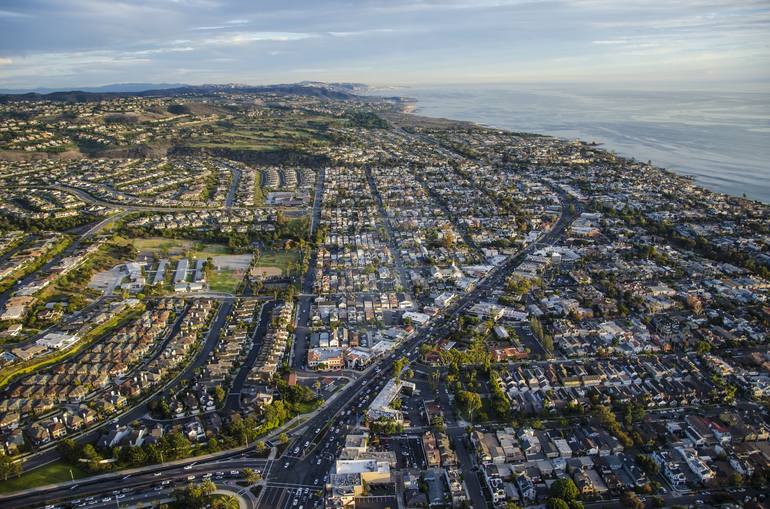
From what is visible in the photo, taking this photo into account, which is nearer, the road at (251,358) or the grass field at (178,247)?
the road at (251,358)

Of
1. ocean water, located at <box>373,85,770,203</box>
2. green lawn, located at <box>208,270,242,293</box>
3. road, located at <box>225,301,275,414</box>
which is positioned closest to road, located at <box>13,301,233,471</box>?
road, located at <box>225,301,275,414</box>

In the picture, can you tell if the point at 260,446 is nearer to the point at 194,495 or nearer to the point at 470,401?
the point at 194,495

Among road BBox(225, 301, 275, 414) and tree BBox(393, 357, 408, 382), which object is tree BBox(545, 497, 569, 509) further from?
road BBox(225, 301, 275, 414)

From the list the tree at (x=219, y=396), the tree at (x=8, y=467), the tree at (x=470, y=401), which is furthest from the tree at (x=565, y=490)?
the tree at (x=8, y=467)

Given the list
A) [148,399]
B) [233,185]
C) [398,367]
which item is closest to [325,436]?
[398,367]

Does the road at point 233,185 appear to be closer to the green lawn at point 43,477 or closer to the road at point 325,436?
the road at point 325,436

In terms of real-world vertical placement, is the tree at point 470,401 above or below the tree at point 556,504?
above
